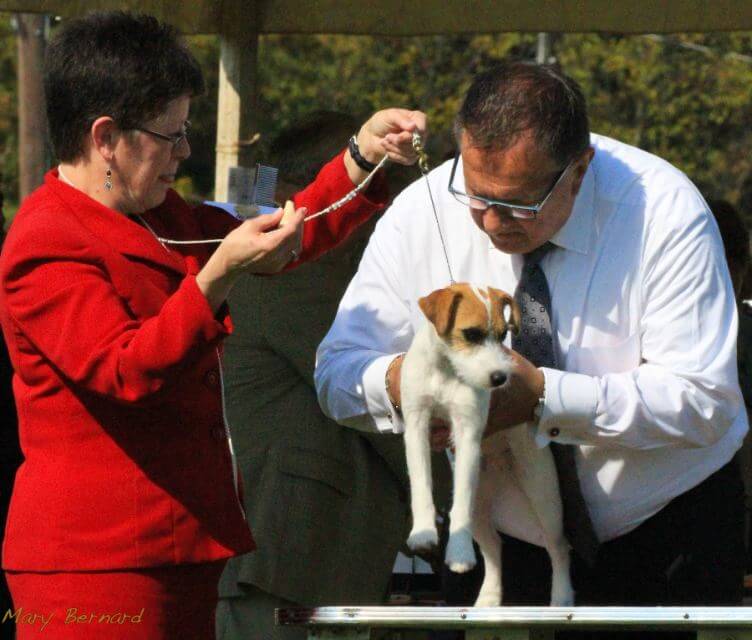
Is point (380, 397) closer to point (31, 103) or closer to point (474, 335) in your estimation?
point (474, 335)

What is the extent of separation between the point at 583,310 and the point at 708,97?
16.5m

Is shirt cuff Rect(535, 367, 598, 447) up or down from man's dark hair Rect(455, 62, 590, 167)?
down

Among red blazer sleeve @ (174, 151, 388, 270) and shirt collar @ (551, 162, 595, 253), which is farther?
red blazer sleeve @ (174, 151, 388, 270)

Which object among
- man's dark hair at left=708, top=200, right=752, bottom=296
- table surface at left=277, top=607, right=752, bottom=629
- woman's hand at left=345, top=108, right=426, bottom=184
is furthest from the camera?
man's dark hair at left=708, top=200, right=752, bottom=296

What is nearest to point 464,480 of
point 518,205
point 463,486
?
point 463,486

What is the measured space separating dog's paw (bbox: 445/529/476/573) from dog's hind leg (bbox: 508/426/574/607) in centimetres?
28

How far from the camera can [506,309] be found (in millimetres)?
2871

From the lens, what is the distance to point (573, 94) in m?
3.07

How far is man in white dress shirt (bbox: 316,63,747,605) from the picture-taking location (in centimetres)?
302

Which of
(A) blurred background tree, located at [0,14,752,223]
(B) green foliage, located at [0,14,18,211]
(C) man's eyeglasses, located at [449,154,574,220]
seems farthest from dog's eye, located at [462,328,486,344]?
(B) green foliage, located at [0,14,18,211]

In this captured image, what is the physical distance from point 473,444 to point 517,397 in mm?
149

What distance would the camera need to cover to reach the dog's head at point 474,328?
2.79 m

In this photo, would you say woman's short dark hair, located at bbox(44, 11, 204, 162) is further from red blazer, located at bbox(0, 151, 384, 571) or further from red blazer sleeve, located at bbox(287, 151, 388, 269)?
red blazer sleeve, located at bbox(287, 151, 388, 269)

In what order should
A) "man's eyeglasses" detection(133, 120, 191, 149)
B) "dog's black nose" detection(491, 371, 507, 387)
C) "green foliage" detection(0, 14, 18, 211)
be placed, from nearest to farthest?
1. "dog's black nose" detection(491, 371, 507, 387)
2. "man's eyeglasses" detection(133, 120, 191, 149)
3. "green foliage" detection(0, 14, 18, 211)
